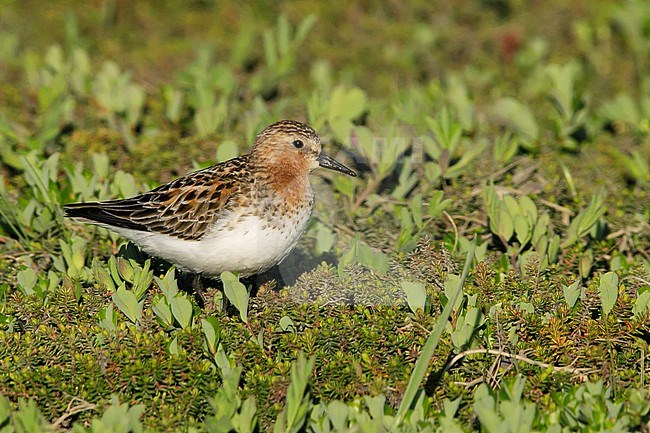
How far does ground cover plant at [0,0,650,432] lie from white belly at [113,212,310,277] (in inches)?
7.1

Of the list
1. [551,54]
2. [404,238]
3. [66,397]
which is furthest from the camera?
[551,54]

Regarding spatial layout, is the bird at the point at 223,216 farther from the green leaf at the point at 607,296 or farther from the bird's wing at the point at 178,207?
the green leaf at the point at 607,296

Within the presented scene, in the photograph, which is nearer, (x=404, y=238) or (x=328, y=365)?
(x=328, y=365)

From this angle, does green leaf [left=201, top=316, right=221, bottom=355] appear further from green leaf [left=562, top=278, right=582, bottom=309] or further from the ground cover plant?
green leaf [left=562, top=278, right=582, bottom=309]

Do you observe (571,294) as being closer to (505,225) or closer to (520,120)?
Result: (505,225)

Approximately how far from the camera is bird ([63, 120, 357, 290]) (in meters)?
5.67

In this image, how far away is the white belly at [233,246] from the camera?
5621mm

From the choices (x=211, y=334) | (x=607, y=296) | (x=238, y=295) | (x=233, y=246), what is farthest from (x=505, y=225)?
(x=211, y=334)

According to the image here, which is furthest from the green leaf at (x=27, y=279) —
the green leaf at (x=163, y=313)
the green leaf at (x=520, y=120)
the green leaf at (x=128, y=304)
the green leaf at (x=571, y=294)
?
the green leaf at (x=520, y=120)

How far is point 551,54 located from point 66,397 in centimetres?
717

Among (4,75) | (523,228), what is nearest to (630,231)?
(523,228)

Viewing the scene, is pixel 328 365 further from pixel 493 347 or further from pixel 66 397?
pixel 66 397

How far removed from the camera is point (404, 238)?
6.29 meters

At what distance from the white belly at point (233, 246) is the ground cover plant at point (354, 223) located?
0.59 ft
